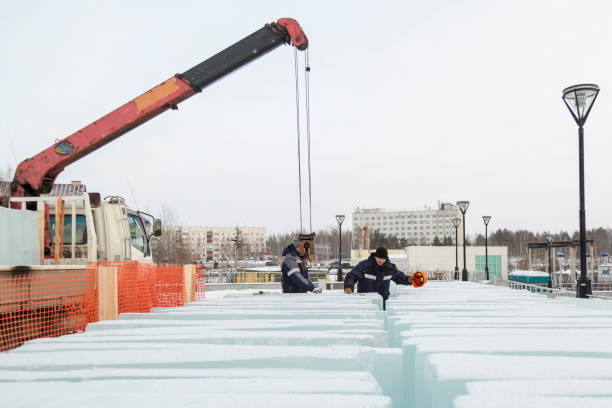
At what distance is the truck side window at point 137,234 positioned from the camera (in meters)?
9.38

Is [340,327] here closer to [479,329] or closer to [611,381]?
[479,329]

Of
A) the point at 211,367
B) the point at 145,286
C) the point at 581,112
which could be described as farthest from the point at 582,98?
the point at 211,367

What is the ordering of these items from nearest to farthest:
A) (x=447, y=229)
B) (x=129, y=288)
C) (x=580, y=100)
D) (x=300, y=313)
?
(x=300, y=313)
(x=129, y=288)
(x=580, y=100)
(x=447, y=229)

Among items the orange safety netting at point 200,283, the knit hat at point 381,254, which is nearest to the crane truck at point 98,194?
the orange safety netting at point 200,283

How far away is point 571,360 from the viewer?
175 centimetres

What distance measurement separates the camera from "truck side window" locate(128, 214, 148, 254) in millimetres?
9383

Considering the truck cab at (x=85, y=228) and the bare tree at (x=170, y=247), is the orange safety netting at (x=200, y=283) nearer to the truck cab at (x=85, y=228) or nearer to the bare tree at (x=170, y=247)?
the truck cab at (x=85, y=228)

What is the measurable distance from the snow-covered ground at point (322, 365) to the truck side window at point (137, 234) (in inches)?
270

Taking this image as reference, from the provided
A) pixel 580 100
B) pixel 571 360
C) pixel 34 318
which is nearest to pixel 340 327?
pixel 571 360

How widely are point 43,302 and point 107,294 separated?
75cm

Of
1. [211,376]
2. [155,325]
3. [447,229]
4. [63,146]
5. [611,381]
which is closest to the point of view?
[611,381]

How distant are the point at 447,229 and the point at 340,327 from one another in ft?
495

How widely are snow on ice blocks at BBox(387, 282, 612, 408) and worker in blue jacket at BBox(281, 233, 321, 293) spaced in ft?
12.6

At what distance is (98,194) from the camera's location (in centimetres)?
806
